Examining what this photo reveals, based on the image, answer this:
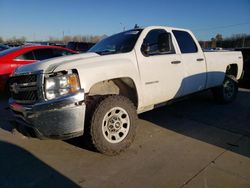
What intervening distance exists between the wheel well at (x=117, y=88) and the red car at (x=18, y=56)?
13.5 ft

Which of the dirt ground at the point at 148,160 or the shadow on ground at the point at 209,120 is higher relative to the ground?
the shadow on ground at the point at 209,120

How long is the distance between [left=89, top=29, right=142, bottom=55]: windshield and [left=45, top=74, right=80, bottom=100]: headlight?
1273 millimetres

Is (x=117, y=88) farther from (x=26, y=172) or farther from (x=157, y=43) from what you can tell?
(x=26, y=172)

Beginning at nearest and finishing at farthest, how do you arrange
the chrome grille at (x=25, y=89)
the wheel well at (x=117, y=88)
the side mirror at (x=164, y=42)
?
1. the chrome grille at (x=25, y=89)
2. the wheel well at (x=117, y=88)
3. the side mirror at (x=164, y=42)

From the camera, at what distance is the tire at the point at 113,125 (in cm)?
341

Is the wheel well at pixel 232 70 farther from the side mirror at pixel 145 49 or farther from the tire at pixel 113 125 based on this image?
the tire at pixel 113 125

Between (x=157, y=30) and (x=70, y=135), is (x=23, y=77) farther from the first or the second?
(x=157, y=30)

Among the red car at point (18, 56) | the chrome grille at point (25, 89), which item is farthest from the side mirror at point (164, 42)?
the red car at point (18, 56)

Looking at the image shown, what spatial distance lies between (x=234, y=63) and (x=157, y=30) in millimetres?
2979

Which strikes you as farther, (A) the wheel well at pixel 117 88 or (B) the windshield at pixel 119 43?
(B) the windshield at pixel 119 43

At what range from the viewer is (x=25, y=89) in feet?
11.4

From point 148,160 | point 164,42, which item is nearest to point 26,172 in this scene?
point 148,160

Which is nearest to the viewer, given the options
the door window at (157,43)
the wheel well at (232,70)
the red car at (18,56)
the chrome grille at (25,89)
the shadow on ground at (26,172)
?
the shadow on ground at (26,172)

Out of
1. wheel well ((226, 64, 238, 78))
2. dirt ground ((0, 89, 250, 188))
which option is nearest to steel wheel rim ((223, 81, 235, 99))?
wheel well ((226, 64, 238, 78))
